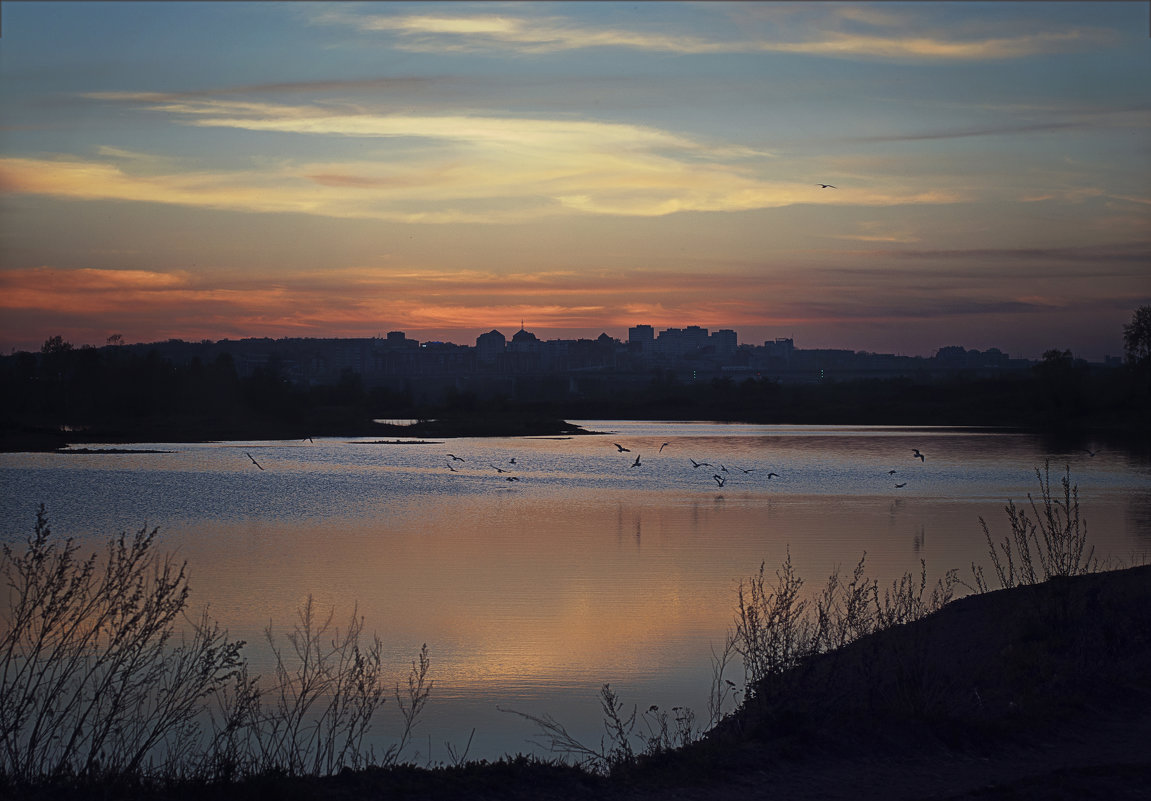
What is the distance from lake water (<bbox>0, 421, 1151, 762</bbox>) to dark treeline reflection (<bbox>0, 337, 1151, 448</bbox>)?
3315 cm

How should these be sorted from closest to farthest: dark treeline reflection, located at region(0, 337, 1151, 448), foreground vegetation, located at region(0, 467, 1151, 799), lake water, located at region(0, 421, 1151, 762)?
foreground vegetation, located at region(0, 467, 1151, 799) → lake water, located at region(0, 421, 1151, 762) → dark treeline reflection, located at region(0, 337, 1151, 448)

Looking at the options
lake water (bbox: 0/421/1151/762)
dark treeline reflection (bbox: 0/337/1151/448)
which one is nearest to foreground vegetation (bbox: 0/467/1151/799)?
lake water (bbox: 0/421/1151/762)

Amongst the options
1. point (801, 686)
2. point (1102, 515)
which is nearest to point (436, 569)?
point (801, 686)

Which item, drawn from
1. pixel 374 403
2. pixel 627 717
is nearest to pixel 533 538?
pixel 627 717

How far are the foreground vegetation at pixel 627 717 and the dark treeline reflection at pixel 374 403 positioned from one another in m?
60.6

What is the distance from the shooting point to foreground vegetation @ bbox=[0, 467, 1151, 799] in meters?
5.92

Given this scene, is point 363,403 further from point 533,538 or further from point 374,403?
point 533,538

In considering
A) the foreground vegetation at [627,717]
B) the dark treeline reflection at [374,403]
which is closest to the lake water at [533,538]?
the foreground vegetation at [627,717]

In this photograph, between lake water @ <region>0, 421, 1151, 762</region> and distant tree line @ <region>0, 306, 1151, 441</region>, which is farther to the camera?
distant tree line @ <region>0, 306, 1151, 441</region>

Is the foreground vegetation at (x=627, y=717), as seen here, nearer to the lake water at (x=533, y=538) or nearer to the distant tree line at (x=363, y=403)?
the lake water at (x=533, y=538)

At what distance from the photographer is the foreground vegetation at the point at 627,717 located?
592 centimetres

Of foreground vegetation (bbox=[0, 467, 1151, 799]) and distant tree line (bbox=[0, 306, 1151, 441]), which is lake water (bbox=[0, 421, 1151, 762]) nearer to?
foreground vegetation (bbox=[0, 467, 1151, 799])

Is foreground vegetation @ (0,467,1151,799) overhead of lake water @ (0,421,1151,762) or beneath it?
overhead

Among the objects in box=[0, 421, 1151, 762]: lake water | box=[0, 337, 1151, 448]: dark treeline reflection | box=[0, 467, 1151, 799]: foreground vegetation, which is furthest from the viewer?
box=[0, 337, 1151, 448]: dark treeline reflection
